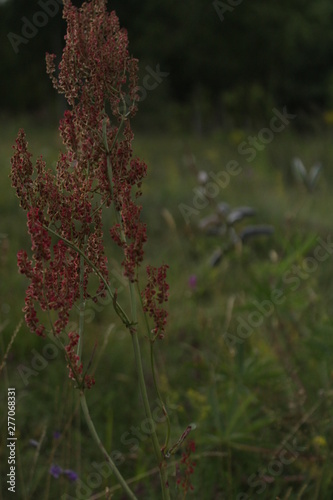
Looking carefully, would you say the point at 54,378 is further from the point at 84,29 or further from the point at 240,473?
the point at 84,29

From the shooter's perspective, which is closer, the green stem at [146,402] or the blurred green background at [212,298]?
the green stem at [146,402]

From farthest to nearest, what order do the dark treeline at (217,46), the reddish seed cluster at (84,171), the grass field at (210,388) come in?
the dark treeline at (217,46)
the grass field at (210,388)
the reddish seed cluster at (84,171)

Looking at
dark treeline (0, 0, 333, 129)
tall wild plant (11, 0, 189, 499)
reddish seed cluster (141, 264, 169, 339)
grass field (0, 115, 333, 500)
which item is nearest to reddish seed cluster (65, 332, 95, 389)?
tall wild plant (11, 0, 189, 499)

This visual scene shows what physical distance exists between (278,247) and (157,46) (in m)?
11.3

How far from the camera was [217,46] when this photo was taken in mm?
15961

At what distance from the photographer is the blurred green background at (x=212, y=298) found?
2139mm

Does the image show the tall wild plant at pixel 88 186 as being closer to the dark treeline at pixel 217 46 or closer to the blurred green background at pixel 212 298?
the blurred green background at pixel 212 298

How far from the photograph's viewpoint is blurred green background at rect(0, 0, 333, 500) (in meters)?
2.14

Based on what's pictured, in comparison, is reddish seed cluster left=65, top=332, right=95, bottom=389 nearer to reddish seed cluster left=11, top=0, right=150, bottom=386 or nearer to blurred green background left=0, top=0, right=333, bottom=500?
reddish seed cluster left=11, top=0, right=150, bottom=386

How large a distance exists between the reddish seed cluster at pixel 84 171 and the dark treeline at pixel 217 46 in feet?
43.9

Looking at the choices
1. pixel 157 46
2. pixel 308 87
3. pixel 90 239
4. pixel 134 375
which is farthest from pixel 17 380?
pixel 308 87

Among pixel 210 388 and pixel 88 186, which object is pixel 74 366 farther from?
pixel 210 388

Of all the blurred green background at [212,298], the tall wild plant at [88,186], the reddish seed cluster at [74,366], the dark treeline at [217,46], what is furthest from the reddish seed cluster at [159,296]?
the dark treeline at [217,46]

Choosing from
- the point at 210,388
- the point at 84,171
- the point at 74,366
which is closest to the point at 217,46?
the point at 210,388
